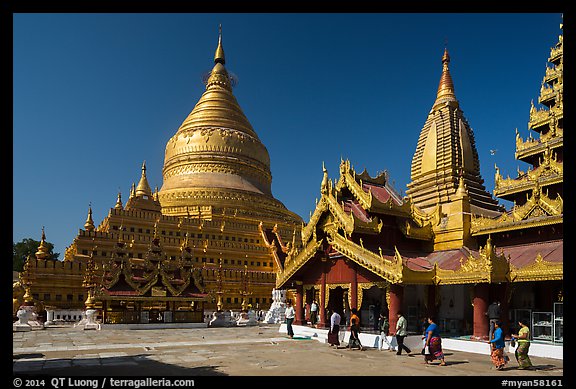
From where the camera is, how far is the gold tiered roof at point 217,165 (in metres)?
49.6

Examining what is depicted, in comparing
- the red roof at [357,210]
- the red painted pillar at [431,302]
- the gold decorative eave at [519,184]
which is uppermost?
the gold decorative eave at [519,184]

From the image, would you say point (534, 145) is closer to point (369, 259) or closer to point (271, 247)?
point (369, 259)

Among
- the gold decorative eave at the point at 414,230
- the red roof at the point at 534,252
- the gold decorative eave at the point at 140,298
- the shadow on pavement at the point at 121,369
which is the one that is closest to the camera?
the shadow on pavement at the point at 121,369

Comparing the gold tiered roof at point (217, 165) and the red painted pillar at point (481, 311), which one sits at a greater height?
the gold tiered roof at point (217, 165)

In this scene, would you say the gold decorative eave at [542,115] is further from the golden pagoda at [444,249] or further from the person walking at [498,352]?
the person walking at [498,352]

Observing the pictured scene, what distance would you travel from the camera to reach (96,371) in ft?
37.3

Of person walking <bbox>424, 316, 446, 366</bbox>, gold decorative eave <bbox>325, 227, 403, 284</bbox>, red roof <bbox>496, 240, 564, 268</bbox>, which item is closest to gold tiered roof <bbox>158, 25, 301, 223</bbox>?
gold decorative eave <bbox>325, 227, 403, 284</bbox>

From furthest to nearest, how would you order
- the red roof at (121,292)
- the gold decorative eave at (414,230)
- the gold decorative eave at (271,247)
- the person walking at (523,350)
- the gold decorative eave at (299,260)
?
1. the gold decorative eave at (271,247)
2. the red roof at (121,292)
3. the gold decorative eave at (299,260)
4. the gold decorative eave at (414,230)
5. the person walking at (523,350)

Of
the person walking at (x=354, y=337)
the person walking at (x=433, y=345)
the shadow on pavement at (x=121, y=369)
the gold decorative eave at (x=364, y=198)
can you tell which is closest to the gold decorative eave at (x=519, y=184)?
the gold decorative eave at (x=364, y=198)

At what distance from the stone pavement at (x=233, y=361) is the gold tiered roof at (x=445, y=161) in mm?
13362

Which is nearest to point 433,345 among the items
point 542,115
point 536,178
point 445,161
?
point 536,178

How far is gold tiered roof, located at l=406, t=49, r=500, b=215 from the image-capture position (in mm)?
27156
